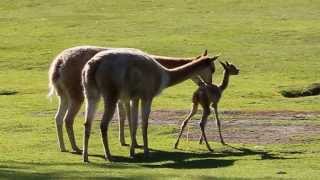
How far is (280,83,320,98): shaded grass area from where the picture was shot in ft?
105

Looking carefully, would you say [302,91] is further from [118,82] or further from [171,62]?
[118,82]

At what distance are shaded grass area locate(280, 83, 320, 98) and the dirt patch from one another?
6.11 m

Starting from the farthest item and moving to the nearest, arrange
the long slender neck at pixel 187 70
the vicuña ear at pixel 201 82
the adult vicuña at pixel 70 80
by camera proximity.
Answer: the vicuña ear at pixel 201 82 → the adult vicuña at pixel 70 80 → the long slender neck at pixel 187 70

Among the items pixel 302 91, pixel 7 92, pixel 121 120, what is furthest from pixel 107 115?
pixel 7 92

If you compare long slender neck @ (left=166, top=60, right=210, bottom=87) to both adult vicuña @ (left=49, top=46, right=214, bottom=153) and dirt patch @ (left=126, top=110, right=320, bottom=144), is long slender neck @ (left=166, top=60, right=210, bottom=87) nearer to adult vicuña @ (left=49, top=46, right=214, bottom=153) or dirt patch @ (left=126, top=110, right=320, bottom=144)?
adult vicuña @ (left=49, top=46, right=214, bottom=153)

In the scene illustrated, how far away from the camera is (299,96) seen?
104 ft

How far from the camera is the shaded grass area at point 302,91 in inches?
1260

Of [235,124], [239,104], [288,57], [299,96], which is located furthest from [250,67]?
[235,124]

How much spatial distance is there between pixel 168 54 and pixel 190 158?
26.8m

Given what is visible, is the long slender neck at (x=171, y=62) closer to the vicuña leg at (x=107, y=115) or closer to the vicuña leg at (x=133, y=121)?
the vicuña leg at (x=133, y=121)

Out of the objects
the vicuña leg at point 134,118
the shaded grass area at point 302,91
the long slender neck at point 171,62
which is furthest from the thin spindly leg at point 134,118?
the shaded grass area at point 302,91

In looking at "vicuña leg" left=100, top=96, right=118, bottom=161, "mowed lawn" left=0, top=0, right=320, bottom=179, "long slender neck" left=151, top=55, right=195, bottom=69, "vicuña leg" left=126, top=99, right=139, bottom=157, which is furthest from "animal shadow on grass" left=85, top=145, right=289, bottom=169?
"long slender neck" left=151, top=55, right=195, bottom=69

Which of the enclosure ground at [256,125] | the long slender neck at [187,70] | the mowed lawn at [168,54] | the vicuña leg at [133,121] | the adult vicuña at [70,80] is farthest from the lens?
the enclosure ground at [256,125]

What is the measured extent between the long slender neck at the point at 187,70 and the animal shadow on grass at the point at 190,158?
5.02 ft
